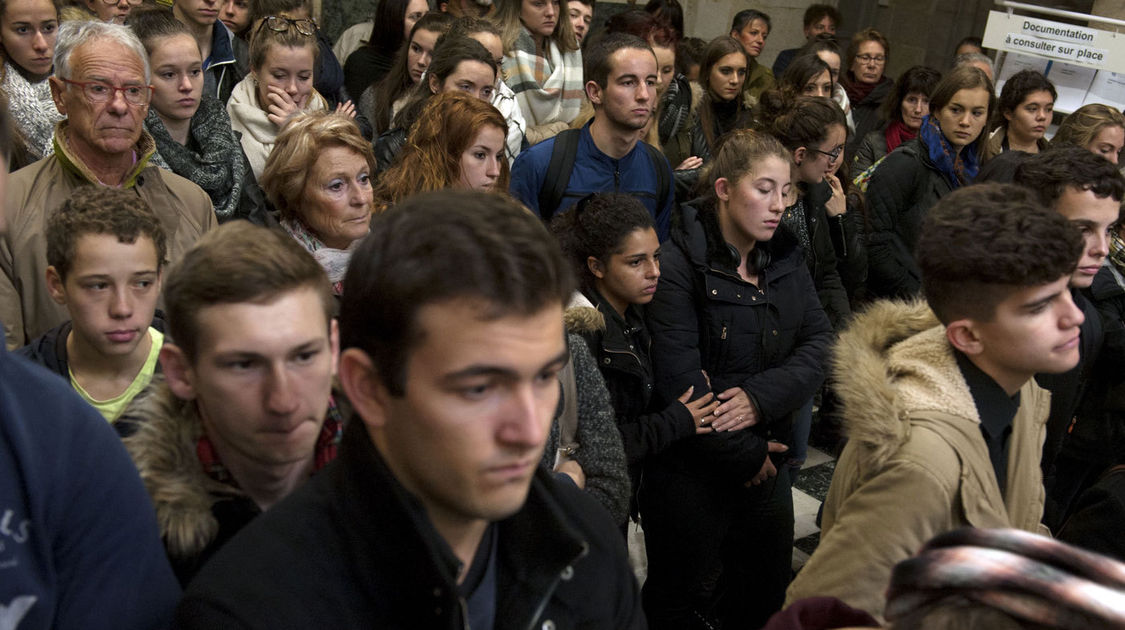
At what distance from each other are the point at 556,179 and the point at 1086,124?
10.00 ft

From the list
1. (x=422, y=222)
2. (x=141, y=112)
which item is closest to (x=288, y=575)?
(x=422, y=222)

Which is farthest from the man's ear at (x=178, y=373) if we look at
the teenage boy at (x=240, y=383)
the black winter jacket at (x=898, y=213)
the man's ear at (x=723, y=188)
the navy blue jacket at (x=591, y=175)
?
the black winter jacket at (x=898, y=213)

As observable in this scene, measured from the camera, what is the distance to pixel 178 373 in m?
1.71

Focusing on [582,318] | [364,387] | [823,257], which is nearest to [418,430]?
[364,387]

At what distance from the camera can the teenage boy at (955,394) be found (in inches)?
71.4

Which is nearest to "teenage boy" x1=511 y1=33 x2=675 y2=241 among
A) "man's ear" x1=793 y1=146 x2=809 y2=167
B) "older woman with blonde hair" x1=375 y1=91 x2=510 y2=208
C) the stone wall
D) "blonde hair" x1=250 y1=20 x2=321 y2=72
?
"older woman with blonde hair" x1=375 y1=91 x2=510 y2=208

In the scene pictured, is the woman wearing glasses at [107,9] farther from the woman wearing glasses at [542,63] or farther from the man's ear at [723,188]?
the man's ear at [723,188]

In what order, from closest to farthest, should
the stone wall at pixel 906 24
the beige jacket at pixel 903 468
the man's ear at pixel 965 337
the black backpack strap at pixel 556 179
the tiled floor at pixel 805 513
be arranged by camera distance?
the beige jacket at pixel 903 468 → the man's ear at pixel 965 337 → the tiled floor at pixel 805 513 → the black backpack strap at pixel 556 179 → the stone wall at pixel 906 24

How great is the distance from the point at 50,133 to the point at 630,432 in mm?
2436

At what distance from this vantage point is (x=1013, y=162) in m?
4.52

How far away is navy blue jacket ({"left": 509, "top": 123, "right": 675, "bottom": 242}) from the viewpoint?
4062 millimetres

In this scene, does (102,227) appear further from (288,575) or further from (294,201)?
(288,575)

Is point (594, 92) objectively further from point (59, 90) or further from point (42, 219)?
point (42, 219)

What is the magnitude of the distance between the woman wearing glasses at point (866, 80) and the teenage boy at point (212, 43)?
4646mm
